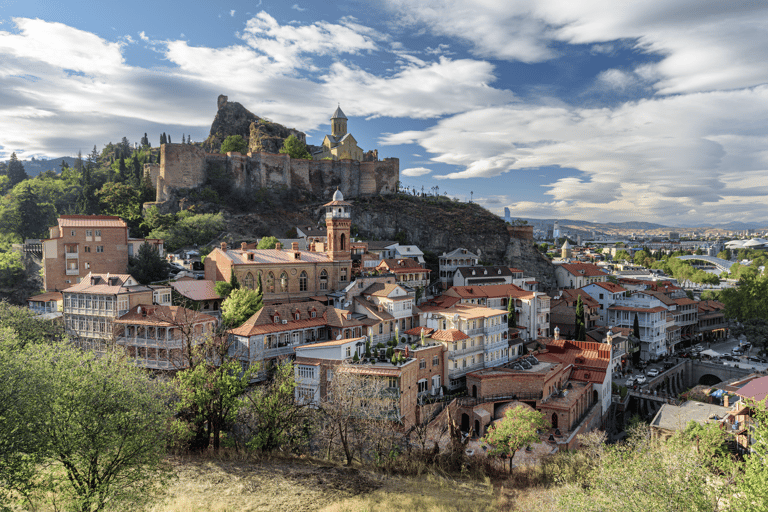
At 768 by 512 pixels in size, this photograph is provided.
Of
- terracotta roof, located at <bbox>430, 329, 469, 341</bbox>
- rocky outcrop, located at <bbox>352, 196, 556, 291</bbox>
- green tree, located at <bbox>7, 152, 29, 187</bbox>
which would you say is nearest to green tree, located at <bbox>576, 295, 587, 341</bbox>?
rocky outcrop, located at <bbox>352, 196, 556, 291</bbox>

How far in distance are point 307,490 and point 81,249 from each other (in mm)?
35566

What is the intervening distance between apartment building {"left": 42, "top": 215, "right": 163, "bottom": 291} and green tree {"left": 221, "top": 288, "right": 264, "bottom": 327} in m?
16.3

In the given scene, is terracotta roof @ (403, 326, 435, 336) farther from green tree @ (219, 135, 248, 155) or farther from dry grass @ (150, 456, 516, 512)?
green tree @ (219, 135, 248, 155)

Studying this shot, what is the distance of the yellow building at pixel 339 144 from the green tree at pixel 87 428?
231 feet

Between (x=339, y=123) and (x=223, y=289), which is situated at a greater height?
(x=339, y=123)

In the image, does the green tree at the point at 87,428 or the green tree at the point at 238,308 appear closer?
the green tree at the point at 87,428

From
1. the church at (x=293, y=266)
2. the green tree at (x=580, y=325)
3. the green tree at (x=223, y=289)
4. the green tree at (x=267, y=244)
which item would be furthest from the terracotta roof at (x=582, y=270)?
the green tree at (x=223, y=289)

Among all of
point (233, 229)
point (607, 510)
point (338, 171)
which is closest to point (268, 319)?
point (607, 510)

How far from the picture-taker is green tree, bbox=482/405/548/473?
28047 millimetres

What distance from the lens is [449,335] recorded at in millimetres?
36125

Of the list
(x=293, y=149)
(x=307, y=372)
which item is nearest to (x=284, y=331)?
(x=307, y=372)

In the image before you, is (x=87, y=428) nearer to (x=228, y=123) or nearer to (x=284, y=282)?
(x=284, y=282)

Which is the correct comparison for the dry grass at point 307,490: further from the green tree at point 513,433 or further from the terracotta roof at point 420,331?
the terracotta roof at point 420,331

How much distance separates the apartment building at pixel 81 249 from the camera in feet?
145
